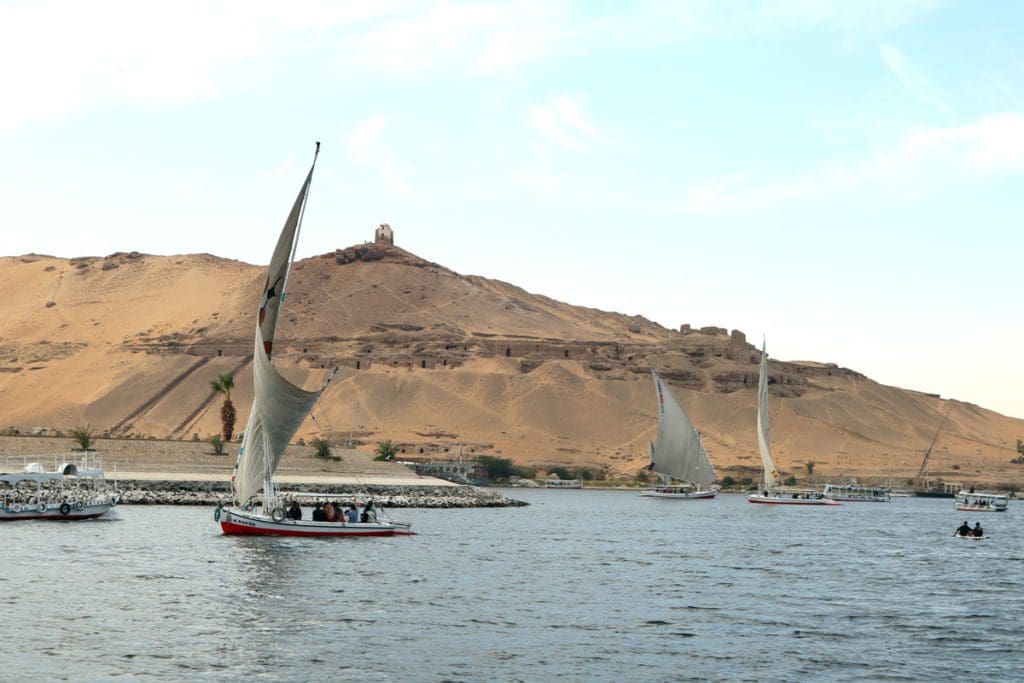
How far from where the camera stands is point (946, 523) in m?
96.8

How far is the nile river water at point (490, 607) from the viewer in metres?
29.5

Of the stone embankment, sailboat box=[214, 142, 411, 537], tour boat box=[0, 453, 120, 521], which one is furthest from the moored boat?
sailboat box=[214, 142, 411, 537]

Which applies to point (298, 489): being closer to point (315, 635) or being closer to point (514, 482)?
point (315, 635)

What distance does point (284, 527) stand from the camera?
5553cm

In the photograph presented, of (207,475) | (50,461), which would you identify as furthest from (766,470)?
(50,461)

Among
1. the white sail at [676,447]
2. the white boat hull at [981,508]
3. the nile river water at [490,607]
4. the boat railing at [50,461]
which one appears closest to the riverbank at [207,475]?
the boat railing at [50,461]

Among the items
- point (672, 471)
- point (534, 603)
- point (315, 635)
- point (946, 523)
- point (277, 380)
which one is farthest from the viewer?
point (672, 471)

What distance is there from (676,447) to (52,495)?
5966cm

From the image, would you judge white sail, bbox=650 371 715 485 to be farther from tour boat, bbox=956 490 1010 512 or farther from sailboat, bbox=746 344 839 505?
tour boat, bbox=956 490 1010 512

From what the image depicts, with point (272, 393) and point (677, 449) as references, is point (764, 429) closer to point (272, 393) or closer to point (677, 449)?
point (677, 449)

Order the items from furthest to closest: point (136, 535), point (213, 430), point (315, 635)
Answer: point (213, 430)
point (136, 535)
point (315, 635)

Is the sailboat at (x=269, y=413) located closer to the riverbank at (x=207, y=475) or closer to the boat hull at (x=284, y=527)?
the boat hull at (x=284, y=527)

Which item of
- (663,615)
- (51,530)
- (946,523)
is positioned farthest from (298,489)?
(663,615)

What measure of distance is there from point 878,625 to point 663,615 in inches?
224
